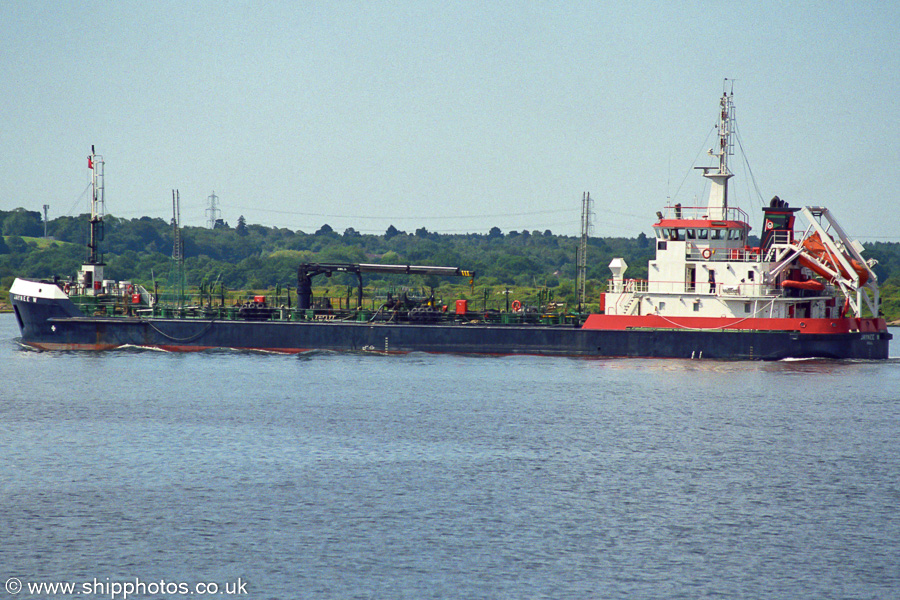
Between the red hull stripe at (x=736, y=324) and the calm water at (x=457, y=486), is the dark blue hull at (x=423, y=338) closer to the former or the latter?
the red hull stripe at (x=736, y=324)

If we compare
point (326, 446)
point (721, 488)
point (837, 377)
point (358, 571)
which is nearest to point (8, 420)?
point (326, 446)

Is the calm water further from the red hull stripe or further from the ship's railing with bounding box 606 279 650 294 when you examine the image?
the ship's railing with bounding box 606 279 650 294

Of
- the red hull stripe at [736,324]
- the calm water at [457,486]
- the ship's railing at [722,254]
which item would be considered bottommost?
the calm water at [457,486]

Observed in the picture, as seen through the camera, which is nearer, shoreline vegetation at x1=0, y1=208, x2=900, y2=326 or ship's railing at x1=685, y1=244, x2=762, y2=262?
ship's railing at x1=685, y1=244, x2=762, y2=262

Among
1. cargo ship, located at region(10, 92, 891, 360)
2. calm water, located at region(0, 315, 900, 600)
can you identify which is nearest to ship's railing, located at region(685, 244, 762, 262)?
cargo ship, located at region(10, 92, 891, 360)

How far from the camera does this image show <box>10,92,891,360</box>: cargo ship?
50.2m

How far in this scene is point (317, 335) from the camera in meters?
56.1

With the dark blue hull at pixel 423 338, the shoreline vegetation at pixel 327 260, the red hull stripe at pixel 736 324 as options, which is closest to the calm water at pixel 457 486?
the dark blue hull at pixel 423 338

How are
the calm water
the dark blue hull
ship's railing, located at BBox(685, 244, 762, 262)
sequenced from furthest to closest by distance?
ship's railing, located at BBox(685, 244, 762, 262)
the dark blue hull
the calm water

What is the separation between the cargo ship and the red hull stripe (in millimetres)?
60

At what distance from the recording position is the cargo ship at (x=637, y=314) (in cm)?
5022

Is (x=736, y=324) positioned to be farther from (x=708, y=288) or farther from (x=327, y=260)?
(x=327, y=260)

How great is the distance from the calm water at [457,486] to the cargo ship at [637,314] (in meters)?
4.81

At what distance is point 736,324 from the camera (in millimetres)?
50594
